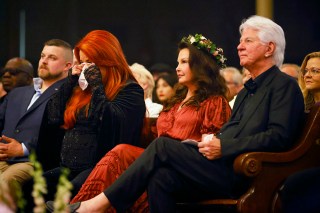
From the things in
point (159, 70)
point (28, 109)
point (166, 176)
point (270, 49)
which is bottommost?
point (159, 70)

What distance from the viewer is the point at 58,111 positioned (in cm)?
515

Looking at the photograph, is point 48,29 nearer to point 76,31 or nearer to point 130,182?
point 76,31

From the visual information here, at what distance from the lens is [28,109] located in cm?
580

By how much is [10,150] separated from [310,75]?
2.23m

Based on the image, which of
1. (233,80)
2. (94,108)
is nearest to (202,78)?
(94,108)

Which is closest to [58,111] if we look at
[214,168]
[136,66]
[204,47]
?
[204,47]

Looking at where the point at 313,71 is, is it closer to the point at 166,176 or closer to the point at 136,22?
the point at 166,176

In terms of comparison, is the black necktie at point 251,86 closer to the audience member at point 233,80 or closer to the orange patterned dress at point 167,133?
the orange patterned dress at point 167,133

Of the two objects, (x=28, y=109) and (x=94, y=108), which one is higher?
(x=94, y=108)

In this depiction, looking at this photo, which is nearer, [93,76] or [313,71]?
[93,76]

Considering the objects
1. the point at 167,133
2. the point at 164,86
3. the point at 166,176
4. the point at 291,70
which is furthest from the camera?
the point at 164,86

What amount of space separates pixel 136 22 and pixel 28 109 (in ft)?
13.7

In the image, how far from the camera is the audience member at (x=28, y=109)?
5543 millimetres

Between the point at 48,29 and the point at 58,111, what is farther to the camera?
the point at 48,29
